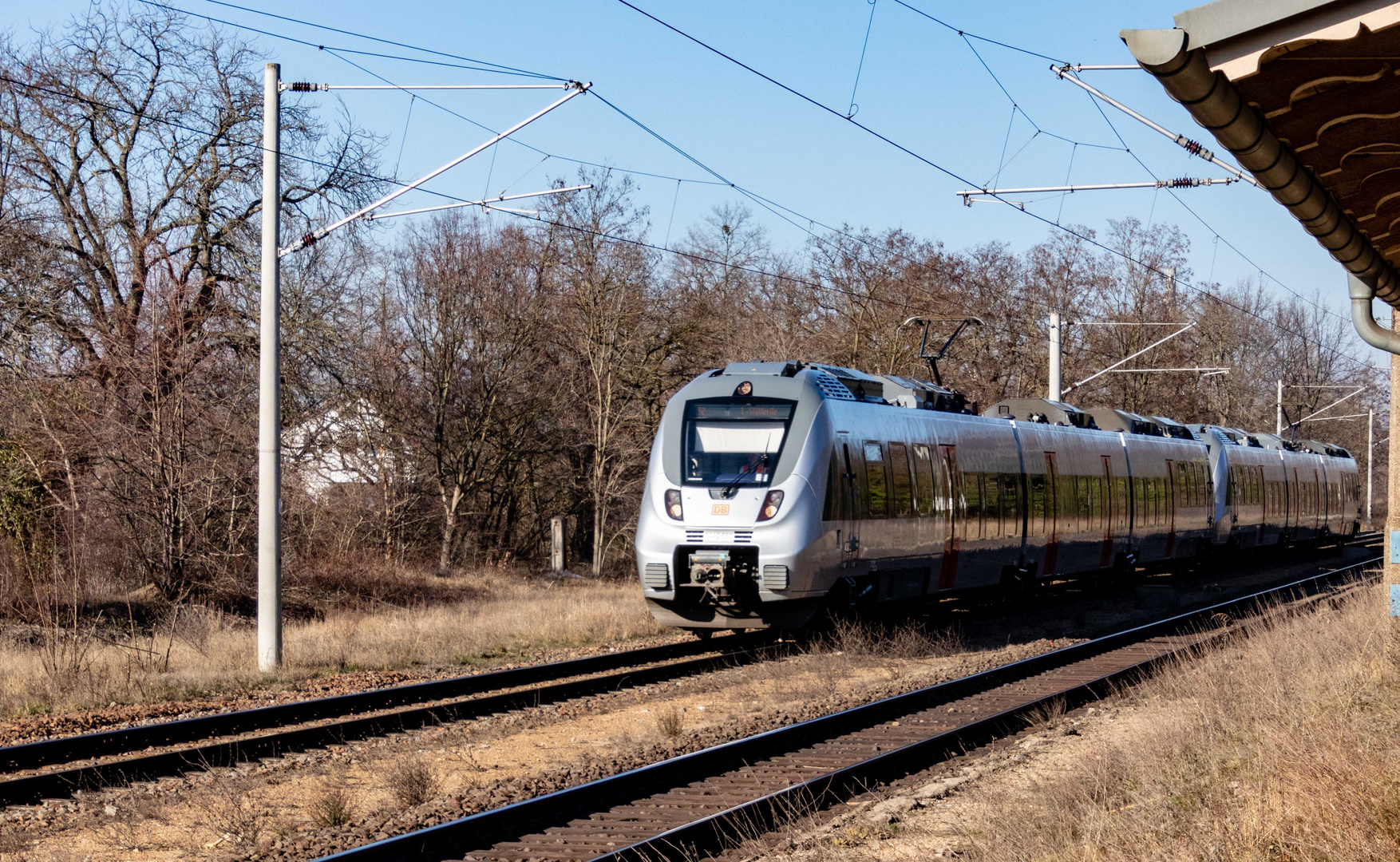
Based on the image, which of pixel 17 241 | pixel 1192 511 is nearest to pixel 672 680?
pixel 17 241

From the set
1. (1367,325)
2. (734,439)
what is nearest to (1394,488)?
(1367,325)

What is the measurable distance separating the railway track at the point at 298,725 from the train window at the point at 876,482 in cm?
233

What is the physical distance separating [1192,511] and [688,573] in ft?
62.2

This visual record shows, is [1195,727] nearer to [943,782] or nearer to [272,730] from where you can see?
[943,782]

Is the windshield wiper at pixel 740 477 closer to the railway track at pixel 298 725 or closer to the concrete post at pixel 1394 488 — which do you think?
the railway track at pixel 298 725

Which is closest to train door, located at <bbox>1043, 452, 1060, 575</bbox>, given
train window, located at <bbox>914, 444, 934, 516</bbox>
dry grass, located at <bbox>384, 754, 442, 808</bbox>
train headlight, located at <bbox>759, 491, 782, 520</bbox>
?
train window, located at <bbox>914, 444, 934, 516</bbox>

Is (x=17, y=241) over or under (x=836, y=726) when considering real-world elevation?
Result: over

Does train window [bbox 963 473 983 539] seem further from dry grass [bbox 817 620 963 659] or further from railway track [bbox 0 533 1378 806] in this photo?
railway track [bbox 0 533 1378 806]

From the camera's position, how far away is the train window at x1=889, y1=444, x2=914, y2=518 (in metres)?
16.8

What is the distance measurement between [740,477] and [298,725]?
5734 millimetres

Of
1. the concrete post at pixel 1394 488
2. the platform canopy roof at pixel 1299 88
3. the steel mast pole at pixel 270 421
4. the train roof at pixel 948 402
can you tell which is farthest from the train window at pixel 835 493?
the platform canopy roof at pixel 1299 88

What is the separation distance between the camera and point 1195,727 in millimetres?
9508

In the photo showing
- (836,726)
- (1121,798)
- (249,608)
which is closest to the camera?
(1121,798)

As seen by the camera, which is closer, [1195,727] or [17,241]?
[1195,727]
